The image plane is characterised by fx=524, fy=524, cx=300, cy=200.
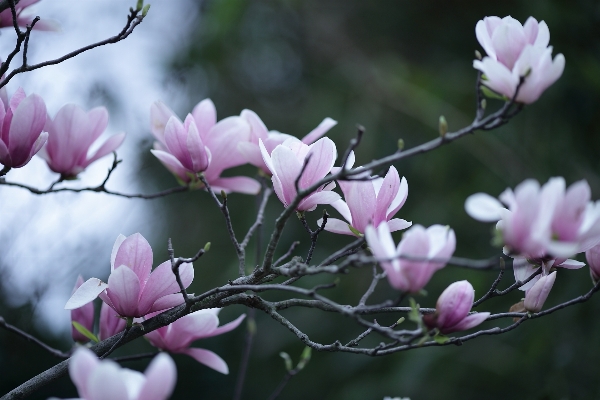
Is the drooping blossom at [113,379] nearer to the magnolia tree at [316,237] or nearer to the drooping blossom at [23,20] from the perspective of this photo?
the magnolia tree at [316,237]

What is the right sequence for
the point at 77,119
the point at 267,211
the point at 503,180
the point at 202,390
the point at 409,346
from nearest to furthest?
the point at 409,346, the point at 77,119, the point at 503,180, the point at 202,390, the point at 267,211

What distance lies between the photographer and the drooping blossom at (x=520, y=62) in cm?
50

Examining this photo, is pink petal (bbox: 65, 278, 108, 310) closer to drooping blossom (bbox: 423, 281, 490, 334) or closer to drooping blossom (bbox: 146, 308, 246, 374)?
drooping blossom (bbox: 146, 308, 246, 374)

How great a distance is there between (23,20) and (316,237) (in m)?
0.56

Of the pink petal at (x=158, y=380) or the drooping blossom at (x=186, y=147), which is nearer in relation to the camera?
the pink petal at (x=158, y=380)

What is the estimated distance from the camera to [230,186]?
824mm

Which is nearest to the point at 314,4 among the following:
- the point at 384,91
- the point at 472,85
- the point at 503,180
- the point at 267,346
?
the point at 384,91

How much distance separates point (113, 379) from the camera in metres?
0.37

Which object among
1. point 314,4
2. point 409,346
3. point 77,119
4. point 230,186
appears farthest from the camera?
point 314,4

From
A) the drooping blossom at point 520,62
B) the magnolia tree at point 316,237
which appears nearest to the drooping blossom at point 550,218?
the magnolia tree at point 316,237

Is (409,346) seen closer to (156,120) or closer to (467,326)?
(467,326)

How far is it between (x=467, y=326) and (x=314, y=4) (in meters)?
2.72

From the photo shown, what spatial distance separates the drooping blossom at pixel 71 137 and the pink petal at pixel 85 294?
0.26 meters

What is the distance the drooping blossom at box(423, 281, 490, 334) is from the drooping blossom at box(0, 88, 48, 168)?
0.49 m
